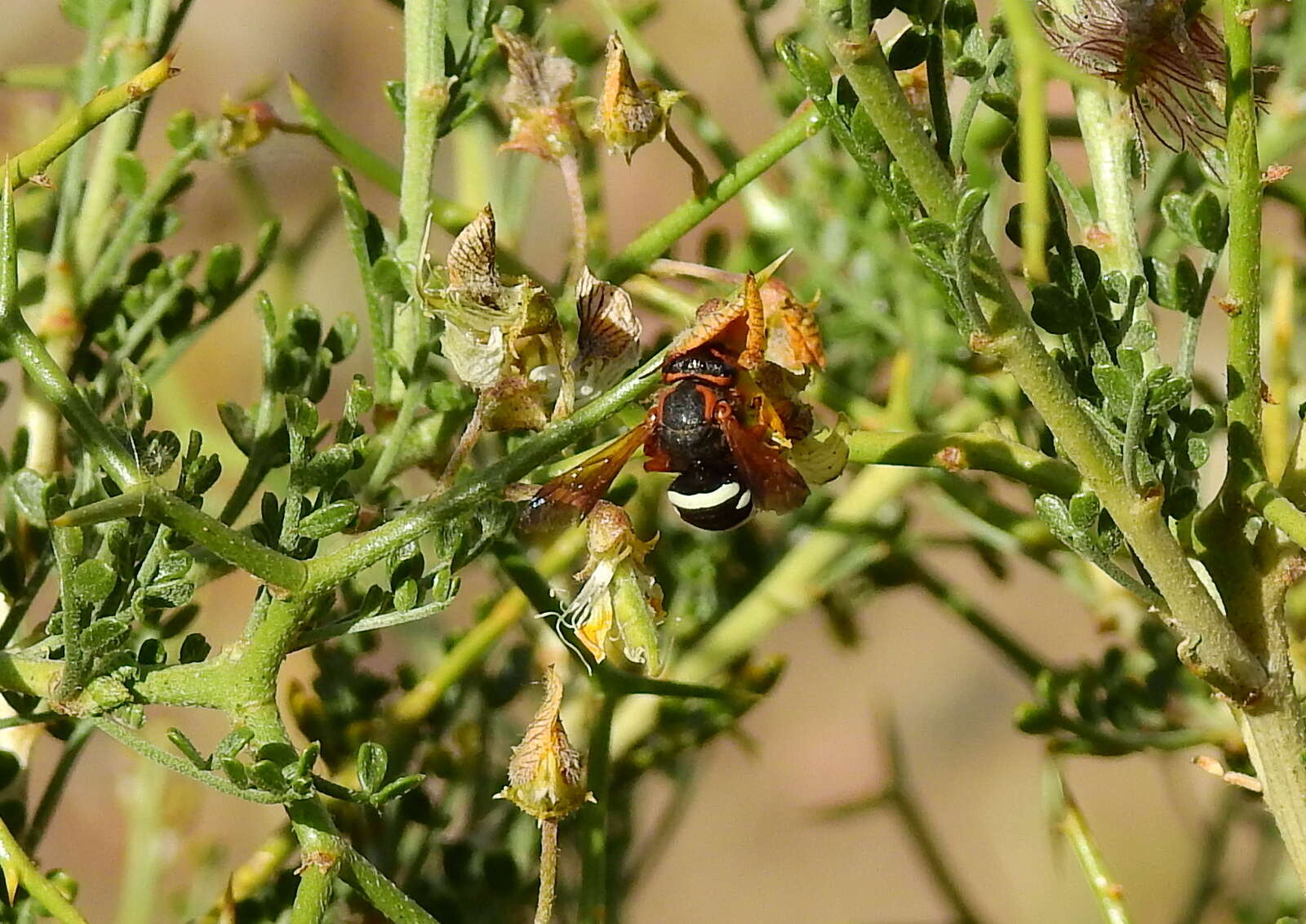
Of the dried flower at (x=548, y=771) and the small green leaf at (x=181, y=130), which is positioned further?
the small green leaf at (x=181, y=130)

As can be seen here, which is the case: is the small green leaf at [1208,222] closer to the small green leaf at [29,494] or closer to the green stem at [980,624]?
the green stem at [980,624]

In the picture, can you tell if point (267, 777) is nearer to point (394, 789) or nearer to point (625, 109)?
point (394, 789)

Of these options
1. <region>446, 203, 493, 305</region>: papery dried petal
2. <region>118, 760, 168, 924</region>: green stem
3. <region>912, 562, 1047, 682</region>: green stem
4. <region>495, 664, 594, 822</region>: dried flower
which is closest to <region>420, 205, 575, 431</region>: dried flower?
<region>446, 203, 493, 305</region>: papery dried petal

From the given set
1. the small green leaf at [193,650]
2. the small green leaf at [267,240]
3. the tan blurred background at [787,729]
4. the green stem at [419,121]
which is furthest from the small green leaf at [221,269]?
the tan blurred background at [787,729]

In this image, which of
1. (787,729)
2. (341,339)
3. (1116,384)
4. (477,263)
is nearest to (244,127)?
(341,339)

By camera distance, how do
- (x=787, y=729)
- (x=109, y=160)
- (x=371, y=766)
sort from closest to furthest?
(x=371, y=766) → (x=109, y=160) → (x=787, y=729)

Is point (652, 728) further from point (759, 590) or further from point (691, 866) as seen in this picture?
point (691, 866)
